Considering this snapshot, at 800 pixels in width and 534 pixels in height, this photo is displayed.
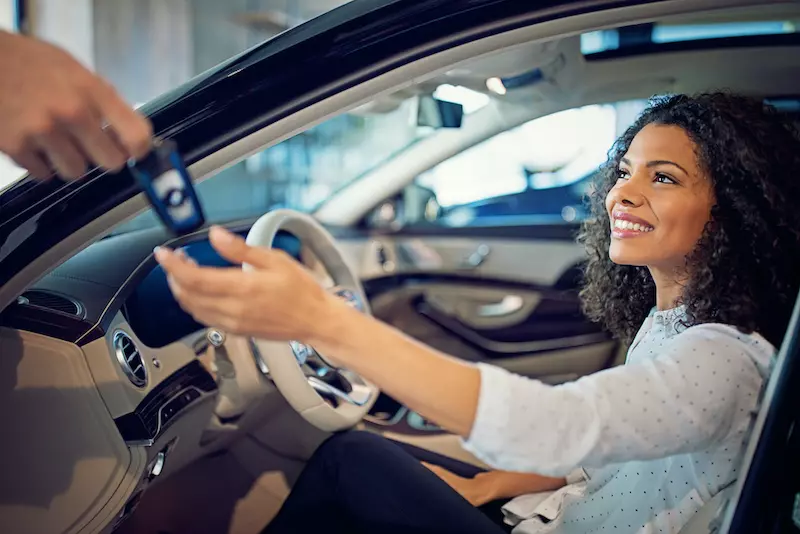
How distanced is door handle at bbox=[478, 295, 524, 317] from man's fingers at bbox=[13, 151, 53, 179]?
2441 millimetres

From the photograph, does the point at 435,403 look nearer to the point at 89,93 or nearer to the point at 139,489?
the point at 89,93

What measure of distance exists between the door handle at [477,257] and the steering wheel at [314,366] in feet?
5.27

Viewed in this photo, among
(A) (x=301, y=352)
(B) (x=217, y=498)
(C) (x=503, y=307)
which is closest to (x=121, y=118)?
(A) (x=301, y=352)

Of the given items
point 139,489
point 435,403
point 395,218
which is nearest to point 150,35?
point 395,218

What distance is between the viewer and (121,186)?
2.92 feet

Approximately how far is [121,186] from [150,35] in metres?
4.18

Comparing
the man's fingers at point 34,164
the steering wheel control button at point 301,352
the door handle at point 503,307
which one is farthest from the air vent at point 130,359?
the door handle at point 503,307

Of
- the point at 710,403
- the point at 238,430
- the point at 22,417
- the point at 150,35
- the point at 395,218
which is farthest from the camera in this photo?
the point at 150,35

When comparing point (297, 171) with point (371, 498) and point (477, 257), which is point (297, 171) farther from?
point (371, 498)

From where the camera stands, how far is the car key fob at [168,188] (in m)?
0.77

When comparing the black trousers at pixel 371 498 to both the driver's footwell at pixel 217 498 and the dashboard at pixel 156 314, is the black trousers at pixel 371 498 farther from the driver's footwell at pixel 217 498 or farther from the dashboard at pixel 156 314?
the dashboard at pixel 156 314

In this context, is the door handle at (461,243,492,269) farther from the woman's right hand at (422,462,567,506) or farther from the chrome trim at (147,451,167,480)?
the chrome trim at (147,451,167,480)

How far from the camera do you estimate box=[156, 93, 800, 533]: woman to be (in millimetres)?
728

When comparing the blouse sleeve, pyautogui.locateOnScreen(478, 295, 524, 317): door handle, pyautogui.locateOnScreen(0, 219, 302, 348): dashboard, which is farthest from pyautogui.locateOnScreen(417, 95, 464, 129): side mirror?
pyautogui.locateOnScreen(478, 295, 524, 317): door handle
